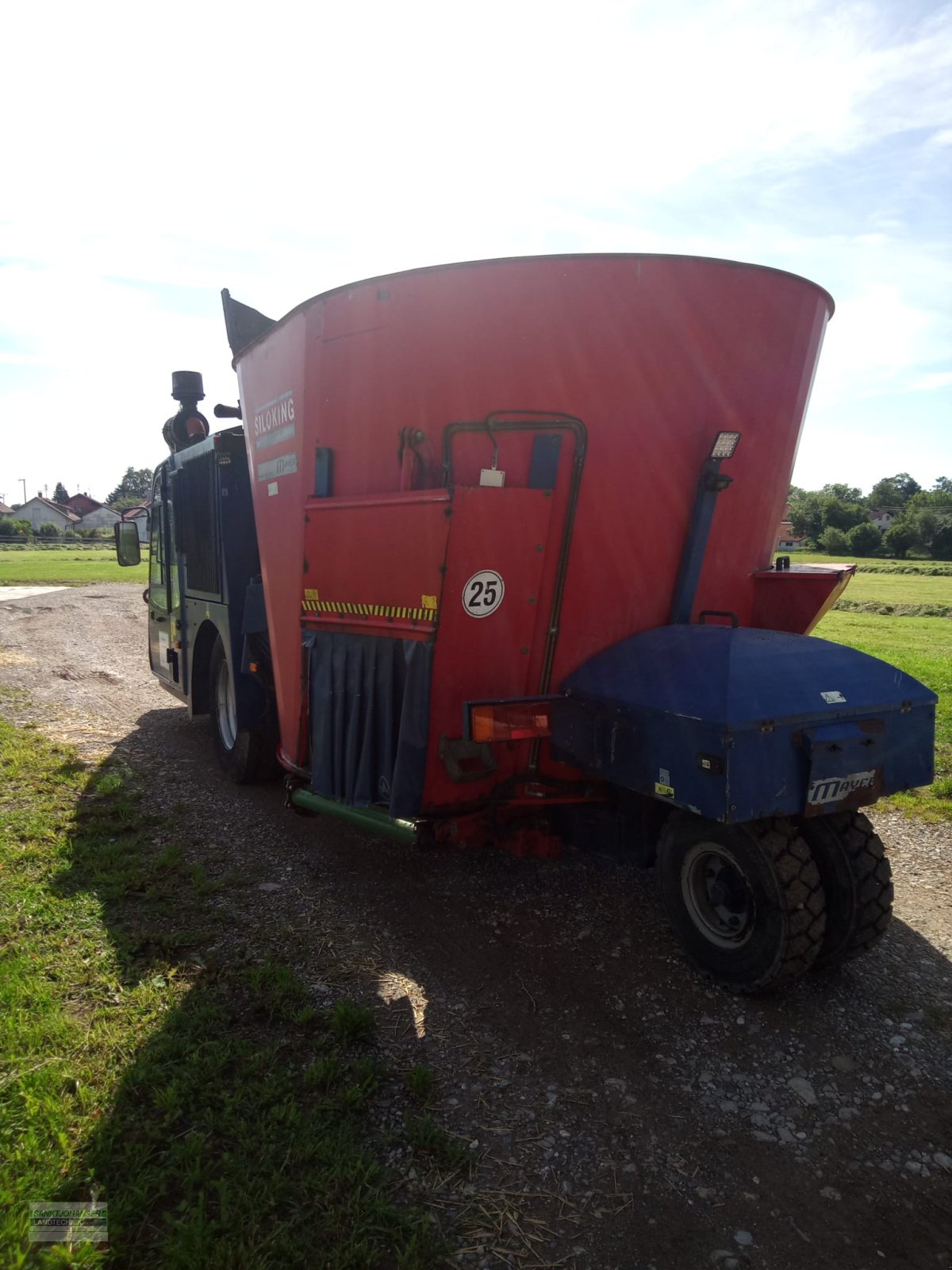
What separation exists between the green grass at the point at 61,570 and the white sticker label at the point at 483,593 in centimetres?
1937

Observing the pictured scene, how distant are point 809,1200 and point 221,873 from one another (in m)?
3.26

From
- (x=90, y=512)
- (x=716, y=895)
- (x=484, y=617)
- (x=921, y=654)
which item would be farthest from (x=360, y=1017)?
(x=90, y=512)

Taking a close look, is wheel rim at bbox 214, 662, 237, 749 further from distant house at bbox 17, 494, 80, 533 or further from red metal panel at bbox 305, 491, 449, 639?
distant house at bbox 17, 494, 80, 533

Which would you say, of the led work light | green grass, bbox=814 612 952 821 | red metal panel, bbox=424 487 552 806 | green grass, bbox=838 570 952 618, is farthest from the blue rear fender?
green grass, bbox=838 570 952 618

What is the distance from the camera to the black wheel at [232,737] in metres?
5.93

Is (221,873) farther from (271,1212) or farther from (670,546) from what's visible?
(670,546)

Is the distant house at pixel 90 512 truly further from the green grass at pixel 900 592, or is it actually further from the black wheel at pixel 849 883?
the black wheel at pixel 849 883

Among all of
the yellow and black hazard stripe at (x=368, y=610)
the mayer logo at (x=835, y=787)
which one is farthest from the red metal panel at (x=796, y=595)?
the yellow and black hazard stripe at (x=368, y=610)

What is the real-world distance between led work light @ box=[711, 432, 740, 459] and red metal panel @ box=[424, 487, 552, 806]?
86 centimetres

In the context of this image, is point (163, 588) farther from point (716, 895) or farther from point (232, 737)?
point (716, 895)

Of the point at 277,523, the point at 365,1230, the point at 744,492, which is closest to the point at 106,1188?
the point at 365,1230

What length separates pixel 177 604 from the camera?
7.23 m

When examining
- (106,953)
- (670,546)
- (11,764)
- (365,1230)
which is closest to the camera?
(365,1230)

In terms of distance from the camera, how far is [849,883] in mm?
3277
